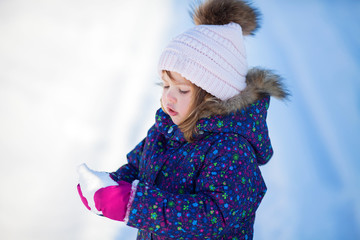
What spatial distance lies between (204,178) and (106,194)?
0.82ft

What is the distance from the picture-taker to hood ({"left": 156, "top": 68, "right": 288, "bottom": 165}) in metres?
1.12

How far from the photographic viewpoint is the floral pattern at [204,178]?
0.96 m

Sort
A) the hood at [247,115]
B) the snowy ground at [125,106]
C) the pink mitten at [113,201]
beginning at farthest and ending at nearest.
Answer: the snowy ground at [125,106] → the hood at [247,115] → the pink mitten at [113,201]

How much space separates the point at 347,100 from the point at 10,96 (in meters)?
1.66

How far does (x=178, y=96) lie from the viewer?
116cm

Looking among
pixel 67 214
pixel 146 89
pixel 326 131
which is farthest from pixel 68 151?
pixel 326 131

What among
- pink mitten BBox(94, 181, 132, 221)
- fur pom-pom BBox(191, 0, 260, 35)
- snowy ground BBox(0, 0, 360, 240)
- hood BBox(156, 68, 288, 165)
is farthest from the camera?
snowy ground BBox(0, 0, 360, 240)

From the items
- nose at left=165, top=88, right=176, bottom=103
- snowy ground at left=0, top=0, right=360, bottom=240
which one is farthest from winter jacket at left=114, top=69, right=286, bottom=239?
snowy ground at left=0, top=0, right=360, bottom=240

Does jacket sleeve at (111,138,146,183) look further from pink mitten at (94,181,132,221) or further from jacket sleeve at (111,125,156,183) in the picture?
pink mitten at (94,181,132,221)

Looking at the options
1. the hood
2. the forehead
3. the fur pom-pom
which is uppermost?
the fur pom-pom

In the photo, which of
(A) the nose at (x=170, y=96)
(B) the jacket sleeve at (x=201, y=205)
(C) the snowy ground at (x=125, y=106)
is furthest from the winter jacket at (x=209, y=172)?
(C) the snowy ground at (x=125, y=106)

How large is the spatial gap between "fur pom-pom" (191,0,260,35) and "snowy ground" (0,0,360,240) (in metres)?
0.70

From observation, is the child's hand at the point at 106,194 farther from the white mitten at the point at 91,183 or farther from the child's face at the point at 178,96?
the child's face at the point at 178,96

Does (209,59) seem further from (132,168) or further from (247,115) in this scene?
(132,168)
